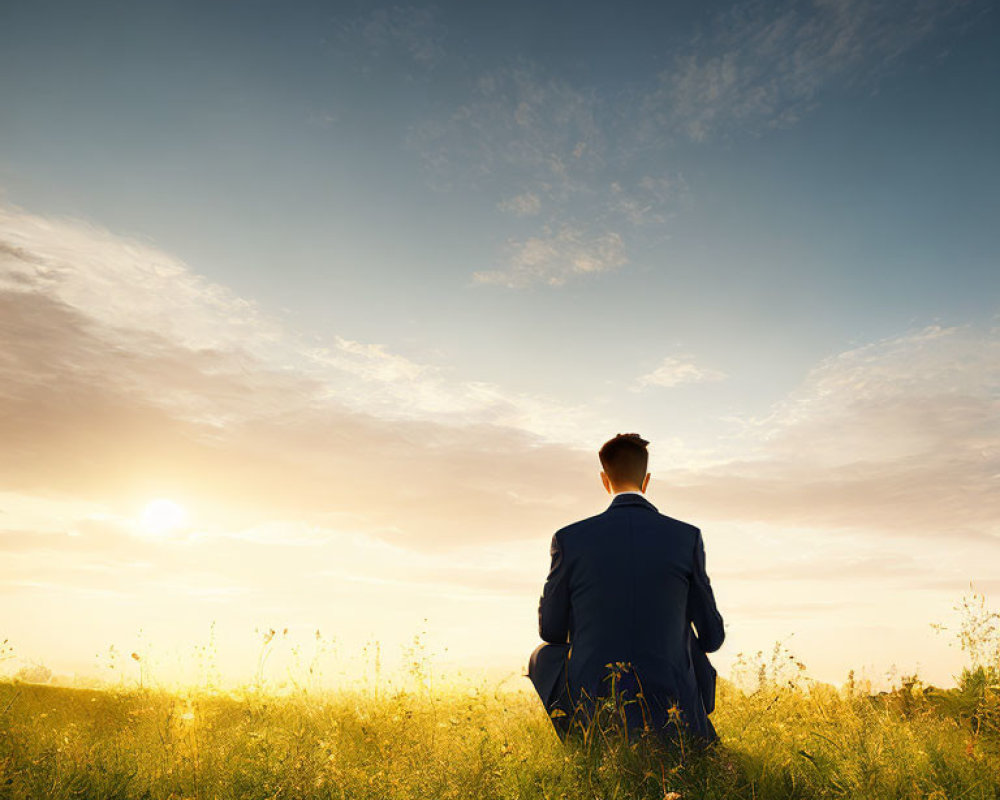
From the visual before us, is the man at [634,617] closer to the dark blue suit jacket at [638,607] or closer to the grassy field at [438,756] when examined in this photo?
the dark blue suit jacket at [638,607]

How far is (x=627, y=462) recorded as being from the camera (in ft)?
18.6

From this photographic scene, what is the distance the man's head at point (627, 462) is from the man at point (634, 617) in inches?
6.8

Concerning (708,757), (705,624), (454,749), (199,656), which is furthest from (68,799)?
(705,624)

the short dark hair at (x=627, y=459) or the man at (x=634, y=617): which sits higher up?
the short dark hair at (x=627, y=459)

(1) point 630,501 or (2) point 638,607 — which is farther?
(1) point 630,501

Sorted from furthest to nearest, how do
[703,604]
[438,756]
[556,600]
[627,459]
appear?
[627,459]
[556,600]
[703,604]
[438,756]

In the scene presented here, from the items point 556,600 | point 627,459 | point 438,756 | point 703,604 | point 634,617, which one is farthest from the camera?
point 627,459

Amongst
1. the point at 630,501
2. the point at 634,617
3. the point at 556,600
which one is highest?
the point at 630,501

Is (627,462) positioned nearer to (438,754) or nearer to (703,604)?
(703,604)

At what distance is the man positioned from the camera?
16.3 ft

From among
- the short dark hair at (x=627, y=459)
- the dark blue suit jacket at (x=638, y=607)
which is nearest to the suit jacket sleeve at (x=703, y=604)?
the dark blue suit jacket at (x=638, y=607)

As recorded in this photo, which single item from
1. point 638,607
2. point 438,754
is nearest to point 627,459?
point 638,607

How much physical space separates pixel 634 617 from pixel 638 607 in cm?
8

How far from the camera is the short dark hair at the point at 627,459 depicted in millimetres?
5664
